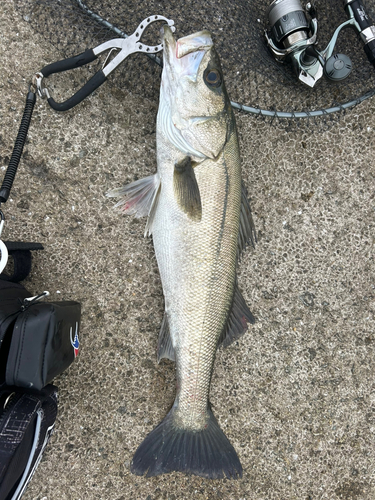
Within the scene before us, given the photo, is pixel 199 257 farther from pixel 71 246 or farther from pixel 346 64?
pixel 346 64

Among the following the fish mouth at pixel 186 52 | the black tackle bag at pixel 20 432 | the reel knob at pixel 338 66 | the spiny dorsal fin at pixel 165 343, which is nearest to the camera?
the black tackle bag at pixel 20 432

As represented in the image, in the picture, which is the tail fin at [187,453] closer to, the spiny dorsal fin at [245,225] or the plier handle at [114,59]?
the spiny dorsal fin at [245,225]

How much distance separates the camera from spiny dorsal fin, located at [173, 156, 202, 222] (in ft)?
5.26

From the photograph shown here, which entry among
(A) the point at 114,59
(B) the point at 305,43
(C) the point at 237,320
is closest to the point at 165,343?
(C) the point at 237,320

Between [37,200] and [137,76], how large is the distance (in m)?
0.93

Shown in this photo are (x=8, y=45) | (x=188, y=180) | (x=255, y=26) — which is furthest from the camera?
(x=255, y=26)

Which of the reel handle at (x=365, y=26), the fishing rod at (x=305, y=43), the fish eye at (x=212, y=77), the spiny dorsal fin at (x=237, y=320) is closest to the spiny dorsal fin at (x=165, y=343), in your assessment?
the spiny dorsal fin at (x=237, y=320)

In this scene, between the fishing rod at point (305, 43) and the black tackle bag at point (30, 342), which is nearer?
the black tackle bag at point (30, 342)

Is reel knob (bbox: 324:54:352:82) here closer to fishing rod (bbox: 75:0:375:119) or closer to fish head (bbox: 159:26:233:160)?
fishing rod (bbox: 75:0:375:119)

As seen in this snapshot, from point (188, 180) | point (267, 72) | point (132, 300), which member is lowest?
point (132, 300)

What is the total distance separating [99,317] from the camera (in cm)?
191

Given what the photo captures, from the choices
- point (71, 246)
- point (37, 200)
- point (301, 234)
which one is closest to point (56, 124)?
point (37, 200)

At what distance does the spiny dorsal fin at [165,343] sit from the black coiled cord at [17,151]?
103 cm

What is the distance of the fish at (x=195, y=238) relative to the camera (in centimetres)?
160
